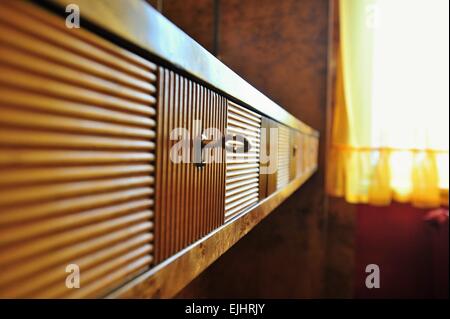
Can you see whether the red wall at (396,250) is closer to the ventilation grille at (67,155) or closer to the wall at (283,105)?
the wall at (283,105)

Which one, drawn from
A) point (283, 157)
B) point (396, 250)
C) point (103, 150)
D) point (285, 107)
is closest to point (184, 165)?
point (103, 150)

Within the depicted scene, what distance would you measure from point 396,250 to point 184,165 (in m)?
2.03

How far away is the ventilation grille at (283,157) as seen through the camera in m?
1.00

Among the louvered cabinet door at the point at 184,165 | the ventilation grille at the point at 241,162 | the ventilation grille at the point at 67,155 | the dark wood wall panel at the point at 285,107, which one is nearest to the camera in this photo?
the ventilation grille at the point at 67,155

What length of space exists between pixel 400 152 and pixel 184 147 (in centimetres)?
189

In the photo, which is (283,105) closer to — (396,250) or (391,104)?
(391,104)

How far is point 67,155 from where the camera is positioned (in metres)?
0.27

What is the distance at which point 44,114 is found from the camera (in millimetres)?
248

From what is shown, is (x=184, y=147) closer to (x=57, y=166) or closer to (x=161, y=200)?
(x=161, y=200)

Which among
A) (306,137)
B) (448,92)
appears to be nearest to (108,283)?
(306,137)

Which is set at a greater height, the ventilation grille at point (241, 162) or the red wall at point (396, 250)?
the ventilation grille at point (241, 162)

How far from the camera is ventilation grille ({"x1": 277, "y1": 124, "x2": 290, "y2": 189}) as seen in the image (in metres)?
1.00

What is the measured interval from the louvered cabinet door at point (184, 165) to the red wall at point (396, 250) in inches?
71.3

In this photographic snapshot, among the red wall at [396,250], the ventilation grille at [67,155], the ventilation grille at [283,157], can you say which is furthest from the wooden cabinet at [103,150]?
the red wall at [396,250]
